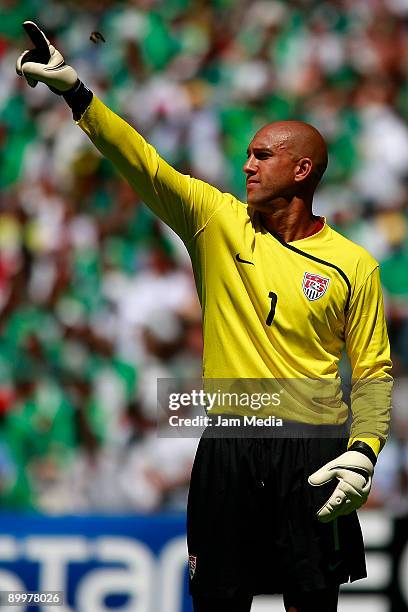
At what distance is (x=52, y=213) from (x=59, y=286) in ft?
1.56

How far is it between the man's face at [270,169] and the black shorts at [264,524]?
686 mm

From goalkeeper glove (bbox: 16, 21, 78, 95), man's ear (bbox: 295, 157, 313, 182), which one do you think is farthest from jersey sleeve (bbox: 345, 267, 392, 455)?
goalkeeper glove (bbox: 16, 21, 78, 95)

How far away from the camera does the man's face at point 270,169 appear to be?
3.05 metres

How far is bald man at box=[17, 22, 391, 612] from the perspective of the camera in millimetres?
2994

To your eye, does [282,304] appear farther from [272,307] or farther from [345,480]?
[345,480]

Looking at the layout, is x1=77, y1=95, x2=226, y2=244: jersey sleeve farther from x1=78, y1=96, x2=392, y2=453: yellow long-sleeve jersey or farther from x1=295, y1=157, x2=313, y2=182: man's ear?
→ x1=295, y1=157, x2=313, y2=182: man's ear

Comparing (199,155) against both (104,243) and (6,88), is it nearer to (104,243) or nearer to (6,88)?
(104,243)

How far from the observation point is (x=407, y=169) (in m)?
6.65

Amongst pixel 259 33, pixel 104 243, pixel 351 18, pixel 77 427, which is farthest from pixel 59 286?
pixel 351 18

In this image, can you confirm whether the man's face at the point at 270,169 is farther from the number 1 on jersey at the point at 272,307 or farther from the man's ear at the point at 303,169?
the number 1 on jersey at the point at 272,307

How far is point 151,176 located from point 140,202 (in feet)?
12.4

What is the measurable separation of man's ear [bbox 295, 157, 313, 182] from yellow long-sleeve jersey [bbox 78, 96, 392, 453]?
184 mm

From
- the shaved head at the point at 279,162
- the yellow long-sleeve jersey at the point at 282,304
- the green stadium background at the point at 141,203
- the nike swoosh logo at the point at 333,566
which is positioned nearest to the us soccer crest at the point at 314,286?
the yellow long-sleeve jersey at the point at 282,304

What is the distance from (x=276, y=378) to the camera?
301 cm
